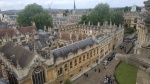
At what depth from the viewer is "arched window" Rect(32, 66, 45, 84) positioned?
19.2 metres

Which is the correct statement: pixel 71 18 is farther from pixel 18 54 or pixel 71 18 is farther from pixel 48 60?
pixel 48 60

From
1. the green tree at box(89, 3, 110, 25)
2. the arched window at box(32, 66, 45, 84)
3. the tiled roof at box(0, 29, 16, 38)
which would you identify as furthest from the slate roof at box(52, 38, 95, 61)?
the green tree at box(89, 3, 110, 25)

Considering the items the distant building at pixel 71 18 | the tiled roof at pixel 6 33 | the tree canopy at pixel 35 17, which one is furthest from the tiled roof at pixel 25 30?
the distant building at pixel 71 18

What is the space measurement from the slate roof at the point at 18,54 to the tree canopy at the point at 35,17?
27.1 m

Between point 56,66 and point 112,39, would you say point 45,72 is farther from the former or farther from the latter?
point 112,39

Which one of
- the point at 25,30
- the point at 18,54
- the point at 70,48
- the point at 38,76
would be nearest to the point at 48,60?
the point at 38,76

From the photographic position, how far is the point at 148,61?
8.16 feet

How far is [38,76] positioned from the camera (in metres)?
19.6

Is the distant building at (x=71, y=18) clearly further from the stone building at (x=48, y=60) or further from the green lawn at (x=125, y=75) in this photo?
the green lawn at (x=125, y=75)

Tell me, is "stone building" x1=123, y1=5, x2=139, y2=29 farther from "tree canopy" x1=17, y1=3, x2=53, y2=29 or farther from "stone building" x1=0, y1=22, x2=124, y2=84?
"stone building" x1=0, y1=22, x2=124, y2=84

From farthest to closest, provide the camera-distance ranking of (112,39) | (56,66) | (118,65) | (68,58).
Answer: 1. (112,39)
2. (118,65)
3. (68,58)
4. (56,66)

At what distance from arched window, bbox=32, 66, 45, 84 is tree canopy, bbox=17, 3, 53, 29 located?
3345cm

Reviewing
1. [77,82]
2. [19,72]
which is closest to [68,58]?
[77,82]

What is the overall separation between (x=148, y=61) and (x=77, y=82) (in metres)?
22.9
